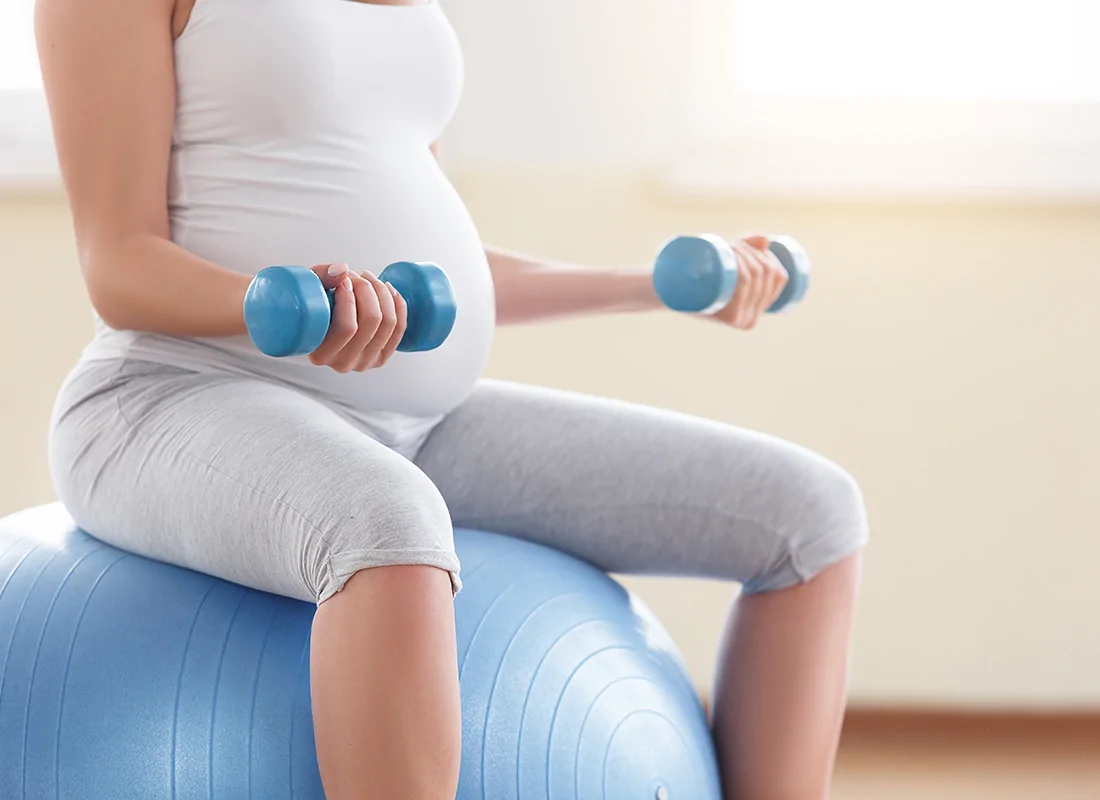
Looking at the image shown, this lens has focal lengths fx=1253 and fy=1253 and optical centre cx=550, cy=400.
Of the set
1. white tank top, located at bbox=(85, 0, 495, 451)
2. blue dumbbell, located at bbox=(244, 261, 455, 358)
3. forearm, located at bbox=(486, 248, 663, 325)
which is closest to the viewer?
blue dumbbell, located at bbox=(244, 261, 455, 358)

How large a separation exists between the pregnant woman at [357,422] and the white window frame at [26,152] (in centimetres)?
93

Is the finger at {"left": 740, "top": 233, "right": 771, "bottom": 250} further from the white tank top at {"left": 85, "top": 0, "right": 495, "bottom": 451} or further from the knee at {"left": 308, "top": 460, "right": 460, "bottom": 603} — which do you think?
the knee at {"left": 308, "top": 460, "right": 460, "bottom": 603}

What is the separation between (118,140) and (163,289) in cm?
13

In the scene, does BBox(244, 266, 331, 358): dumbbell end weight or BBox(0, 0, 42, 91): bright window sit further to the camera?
BBox(0, 0, 42, 91): bright window

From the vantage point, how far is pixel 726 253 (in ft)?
3.59

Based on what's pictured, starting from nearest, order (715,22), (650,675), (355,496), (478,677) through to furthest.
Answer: (355,496) → (478,677) → (650,675) → (715,22)

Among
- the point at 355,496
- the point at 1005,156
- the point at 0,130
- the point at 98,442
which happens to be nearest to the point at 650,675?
the point at 355,496

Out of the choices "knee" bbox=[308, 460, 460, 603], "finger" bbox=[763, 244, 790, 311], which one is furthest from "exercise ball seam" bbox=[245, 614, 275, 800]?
"finger" bbox=[763, 244, 790, 311]

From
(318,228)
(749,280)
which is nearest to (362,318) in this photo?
(318,228)

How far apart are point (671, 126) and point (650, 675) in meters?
1.03

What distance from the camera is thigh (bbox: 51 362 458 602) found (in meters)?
0.79

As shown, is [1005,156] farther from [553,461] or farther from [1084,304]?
[553,461]

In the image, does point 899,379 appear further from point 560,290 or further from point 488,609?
point 488,609

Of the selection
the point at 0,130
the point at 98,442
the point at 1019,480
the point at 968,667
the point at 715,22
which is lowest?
the point at 968,667
